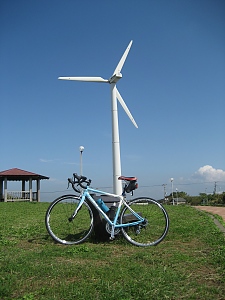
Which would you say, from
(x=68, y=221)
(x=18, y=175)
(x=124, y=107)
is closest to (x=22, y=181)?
(x=18, y=175)

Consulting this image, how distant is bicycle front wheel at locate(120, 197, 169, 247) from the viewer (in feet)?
16.8

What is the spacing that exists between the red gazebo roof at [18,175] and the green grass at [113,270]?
22162 mm

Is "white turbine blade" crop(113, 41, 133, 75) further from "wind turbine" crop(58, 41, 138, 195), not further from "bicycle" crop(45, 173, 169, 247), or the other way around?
"bicycle" crop(45, 173, 169, 247)

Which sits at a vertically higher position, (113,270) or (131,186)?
(131,186)

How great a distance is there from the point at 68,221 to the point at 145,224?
52.0 inches

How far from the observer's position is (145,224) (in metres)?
Result: 5.39

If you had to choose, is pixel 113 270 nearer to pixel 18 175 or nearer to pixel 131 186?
pixel 131 186

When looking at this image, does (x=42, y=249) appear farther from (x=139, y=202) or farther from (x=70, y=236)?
(x=139, y=202)

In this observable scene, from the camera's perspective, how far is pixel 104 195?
17.7ft

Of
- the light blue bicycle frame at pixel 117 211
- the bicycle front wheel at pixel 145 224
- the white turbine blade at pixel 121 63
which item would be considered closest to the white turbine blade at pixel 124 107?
the white turbine blade at pixel 121 63

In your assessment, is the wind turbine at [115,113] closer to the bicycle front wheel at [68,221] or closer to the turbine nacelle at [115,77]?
the turbine nacelle at [115,77]

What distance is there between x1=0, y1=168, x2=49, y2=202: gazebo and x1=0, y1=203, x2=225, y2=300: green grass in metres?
22.4

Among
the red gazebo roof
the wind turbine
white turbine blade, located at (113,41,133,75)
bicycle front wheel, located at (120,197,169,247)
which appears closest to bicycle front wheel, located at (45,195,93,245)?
bicycle front wheel, located at (120,197,169,247)

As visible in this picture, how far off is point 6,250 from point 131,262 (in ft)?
6.39
